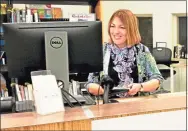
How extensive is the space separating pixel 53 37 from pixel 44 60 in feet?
0.44

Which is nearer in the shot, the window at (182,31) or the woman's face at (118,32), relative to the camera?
the woman's face at (118,32)

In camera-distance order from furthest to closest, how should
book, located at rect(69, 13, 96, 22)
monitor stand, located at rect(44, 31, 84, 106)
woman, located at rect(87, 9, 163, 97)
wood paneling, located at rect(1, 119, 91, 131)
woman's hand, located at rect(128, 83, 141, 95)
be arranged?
book, located at rect(69, 13, 96, 22), woman, located at rect(87, 9, 163, 97), woman's hand, located at rect(128, 83, 141, 95), monitor stand, located at rect(44, 31, 84, 106), wood paneling, located at rect(1, 119, 91, 131)

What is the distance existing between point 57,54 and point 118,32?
108cm

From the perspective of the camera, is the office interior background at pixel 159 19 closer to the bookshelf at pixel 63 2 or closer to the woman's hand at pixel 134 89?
the bookshelf at pixel 63 2

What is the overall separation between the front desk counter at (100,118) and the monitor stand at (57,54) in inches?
16.3

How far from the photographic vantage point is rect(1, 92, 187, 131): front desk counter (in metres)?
0.94

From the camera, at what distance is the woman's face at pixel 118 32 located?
2.44 m

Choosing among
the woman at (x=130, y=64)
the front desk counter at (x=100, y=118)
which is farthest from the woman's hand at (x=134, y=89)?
the front desk counter at (x=100, y=118)

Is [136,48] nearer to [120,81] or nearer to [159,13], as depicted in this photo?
[120,81]

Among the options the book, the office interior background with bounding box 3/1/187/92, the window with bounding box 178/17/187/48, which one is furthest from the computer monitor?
the window with bounding box 178/17/187/48

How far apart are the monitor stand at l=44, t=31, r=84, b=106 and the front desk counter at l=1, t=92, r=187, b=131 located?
0.41 metres

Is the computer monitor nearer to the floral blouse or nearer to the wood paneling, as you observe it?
the wood paneling

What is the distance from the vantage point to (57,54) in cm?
150

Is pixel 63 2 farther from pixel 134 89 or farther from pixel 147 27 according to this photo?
pixel 134 89
